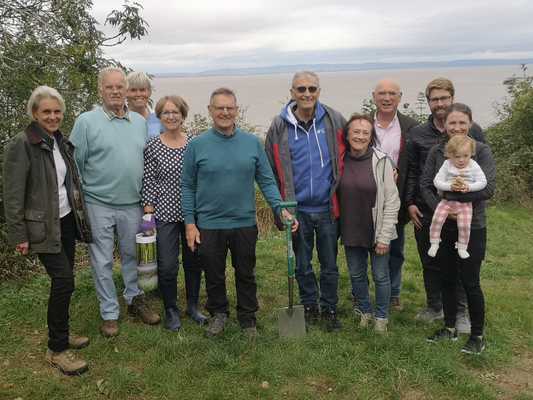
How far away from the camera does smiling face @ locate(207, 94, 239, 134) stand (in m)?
4.08

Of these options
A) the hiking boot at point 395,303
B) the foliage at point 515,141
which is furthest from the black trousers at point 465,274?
the foliage at point 515,141

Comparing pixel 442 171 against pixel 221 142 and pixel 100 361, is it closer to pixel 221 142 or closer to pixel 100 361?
pixel 221 142

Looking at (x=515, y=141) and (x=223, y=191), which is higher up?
(x=223, y=191)

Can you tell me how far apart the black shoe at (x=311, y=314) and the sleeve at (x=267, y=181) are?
112cm

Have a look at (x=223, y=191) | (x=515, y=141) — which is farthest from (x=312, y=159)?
(x=515, y=141)

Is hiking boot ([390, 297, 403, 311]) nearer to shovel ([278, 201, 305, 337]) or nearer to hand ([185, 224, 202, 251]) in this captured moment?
shovel ([278, 201, 305, 337])

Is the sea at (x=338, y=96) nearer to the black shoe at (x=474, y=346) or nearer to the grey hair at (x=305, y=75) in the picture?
the grey hair at (x=305, y=75)

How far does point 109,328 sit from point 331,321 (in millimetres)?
2020

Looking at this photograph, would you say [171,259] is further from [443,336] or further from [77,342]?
[443,336]

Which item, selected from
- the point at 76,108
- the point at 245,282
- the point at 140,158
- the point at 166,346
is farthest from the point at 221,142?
the point at 76,108

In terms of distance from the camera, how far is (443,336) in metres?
4.48

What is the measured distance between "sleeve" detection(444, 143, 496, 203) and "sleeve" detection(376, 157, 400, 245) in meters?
0.43

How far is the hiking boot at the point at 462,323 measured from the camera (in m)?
4.67

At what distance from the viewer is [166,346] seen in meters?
4.29
